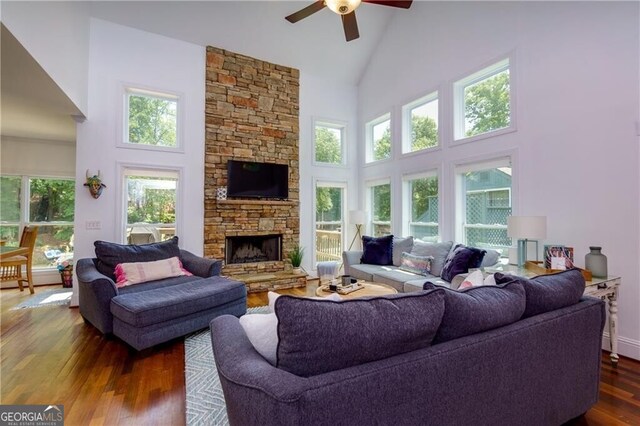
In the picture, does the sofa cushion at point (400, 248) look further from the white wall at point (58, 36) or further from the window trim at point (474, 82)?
the white wall at point (58, 36)

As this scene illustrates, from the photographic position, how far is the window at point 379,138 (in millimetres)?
5621

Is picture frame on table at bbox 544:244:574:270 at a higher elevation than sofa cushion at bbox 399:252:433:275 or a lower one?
higher

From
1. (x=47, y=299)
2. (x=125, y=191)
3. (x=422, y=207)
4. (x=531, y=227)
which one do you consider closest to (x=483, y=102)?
(x=422, y=207)

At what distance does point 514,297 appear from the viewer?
1465 mm

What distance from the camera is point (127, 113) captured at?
445 cm

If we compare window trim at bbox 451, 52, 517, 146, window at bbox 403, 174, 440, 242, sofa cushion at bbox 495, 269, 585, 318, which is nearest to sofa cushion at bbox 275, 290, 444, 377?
sofa cushion at bbox 495, 269, 585, 318

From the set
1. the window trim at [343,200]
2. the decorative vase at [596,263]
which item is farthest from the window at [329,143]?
the decorative vase at [596,263]

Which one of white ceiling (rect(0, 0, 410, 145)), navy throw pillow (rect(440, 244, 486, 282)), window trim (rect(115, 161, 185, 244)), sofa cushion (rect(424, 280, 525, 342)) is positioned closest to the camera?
sofa cushion (rect(424, 280, 525, 342))

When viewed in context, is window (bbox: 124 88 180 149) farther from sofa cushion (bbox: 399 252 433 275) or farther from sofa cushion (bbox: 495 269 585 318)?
sofa cushion (bbox: 495 269 585 318)

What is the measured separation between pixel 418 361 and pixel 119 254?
3.52 metres

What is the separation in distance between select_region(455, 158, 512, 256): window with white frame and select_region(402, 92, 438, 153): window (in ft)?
2.72

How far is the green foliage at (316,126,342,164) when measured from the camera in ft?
19.6

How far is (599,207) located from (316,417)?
3.29 meters

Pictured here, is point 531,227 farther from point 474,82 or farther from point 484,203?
point 474,82
